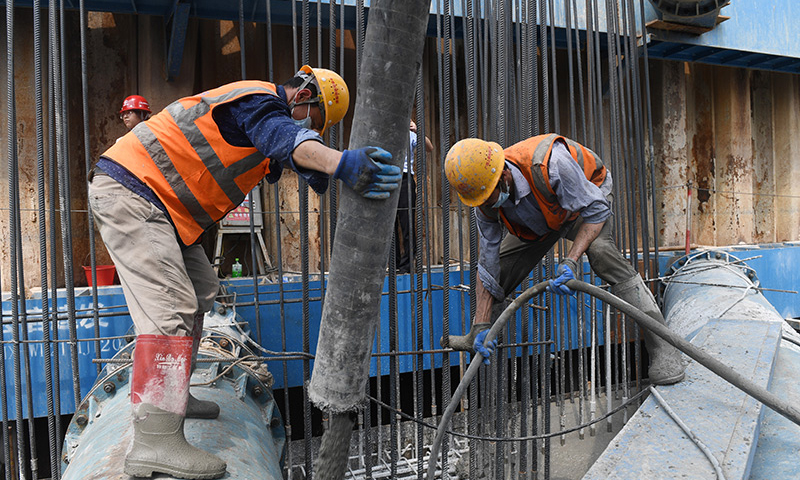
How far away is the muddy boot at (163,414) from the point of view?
1.94m

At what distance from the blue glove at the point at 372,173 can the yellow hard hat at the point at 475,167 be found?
5.47ft

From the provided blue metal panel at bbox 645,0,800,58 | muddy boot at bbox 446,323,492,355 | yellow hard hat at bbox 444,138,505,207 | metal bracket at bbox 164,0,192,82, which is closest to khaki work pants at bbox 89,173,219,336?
yellow hard hat at bbox 444,138,505,207

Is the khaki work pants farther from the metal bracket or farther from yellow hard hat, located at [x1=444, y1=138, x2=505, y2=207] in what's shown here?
the metal bracket

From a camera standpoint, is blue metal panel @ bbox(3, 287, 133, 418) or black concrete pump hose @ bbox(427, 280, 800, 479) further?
blue metal panel @ bbox(3, 287, 133, 418)

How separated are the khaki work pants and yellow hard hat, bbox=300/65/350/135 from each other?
0.79 m

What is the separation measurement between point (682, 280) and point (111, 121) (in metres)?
6.17

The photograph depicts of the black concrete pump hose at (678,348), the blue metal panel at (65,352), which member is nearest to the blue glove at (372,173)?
the black concrete pump hose at (678,348)

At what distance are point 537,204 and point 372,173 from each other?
229 centimetres

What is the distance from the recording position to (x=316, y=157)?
75.0 inches

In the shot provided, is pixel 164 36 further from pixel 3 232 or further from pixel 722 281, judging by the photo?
pixel 722 281

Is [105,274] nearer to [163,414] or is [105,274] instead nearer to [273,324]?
[273,324]

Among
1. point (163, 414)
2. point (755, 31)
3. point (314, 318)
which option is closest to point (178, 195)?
point (163, 414)

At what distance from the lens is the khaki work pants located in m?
2.20

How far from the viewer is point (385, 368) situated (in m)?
5.33
